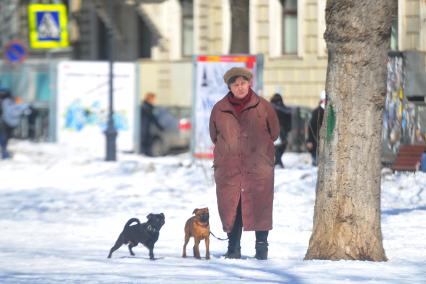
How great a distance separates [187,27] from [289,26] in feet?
14.6

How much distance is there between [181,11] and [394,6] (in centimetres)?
2799

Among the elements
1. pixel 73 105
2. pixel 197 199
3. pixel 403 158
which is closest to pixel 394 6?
pixel 197 199

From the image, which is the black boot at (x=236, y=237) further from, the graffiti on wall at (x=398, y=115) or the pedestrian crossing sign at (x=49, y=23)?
the pedestrian crossing sign at (x=49, y=23)

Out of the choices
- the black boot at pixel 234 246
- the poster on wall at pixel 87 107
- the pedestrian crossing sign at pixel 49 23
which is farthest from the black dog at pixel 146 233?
the poster on wall at pixel 87 107

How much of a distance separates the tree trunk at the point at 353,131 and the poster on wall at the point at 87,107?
21.6 m

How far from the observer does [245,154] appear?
12000mm

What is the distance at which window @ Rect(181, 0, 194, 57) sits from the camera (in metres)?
39.1

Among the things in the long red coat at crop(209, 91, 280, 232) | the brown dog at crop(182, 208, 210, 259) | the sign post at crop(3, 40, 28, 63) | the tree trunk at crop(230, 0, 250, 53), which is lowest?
the brown dog at crop(182, 208, 210, 259)

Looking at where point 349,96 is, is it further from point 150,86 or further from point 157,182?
point 150,86

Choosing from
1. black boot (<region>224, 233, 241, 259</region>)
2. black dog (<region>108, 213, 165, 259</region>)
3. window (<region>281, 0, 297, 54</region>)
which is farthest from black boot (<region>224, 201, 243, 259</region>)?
window (<region>281, 0, 297, 54</region>)

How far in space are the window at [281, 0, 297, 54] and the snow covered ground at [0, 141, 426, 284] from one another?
5.87m

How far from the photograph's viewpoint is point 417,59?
27.1 m

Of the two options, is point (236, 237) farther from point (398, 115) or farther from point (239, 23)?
point (239, 23)

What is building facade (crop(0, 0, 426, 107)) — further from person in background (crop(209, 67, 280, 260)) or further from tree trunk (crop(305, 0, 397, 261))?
tree trunk (crop(305, 0, 397, 261))
